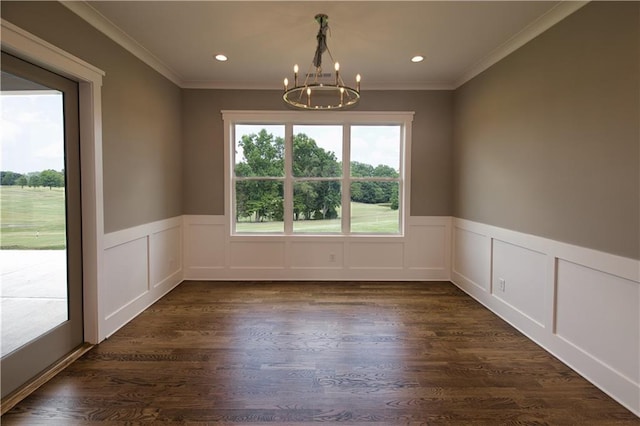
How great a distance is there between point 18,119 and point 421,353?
3.33 metres

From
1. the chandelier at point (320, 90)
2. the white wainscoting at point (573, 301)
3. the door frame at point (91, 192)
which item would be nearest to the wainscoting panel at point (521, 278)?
the white wainscoting at point (573, 301)

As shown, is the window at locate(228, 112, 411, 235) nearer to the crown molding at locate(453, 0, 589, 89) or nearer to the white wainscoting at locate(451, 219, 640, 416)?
the crown molding at locate(453, 0, 589, 89)

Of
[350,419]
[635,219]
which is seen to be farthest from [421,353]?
[635,219]

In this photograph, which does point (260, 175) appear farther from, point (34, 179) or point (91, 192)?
point (34, 179)

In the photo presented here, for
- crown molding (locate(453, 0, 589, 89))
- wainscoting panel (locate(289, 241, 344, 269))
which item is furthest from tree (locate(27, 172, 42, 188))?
crown molding (locate(453, 0, 589, 89))

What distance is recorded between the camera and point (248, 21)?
2.72 m

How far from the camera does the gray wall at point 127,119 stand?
228 centimetres

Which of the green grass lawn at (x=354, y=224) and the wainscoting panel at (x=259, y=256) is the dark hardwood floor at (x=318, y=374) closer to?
the wainscoting panel at (x=259, y=256)

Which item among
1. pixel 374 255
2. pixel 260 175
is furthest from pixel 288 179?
pixel 374 255

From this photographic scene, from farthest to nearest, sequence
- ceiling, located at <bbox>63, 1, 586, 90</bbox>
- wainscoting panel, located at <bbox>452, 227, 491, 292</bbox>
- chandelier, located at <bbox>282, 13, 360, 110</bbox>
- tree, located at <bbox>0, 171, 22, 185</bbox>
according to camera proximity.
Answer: wainscoting panel, located at <bbox>452, 227, 491, 292</bbox>, chandelier, located at <bbox>282, 13, 360, 110</bbox>, ceiling, located at <bbox>63, 1, 586, 90</bbox>, tree, located at <bbox>0, 171, 22, 185</bbox>

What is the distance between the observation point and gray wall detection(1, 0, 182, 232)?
228cm

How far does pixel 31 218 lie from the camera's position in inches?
88.0

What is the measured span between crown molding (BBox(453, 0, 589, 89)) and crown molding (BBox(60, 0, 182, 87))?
3551 millimetres

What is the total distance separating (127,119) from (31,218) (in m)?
1.31
